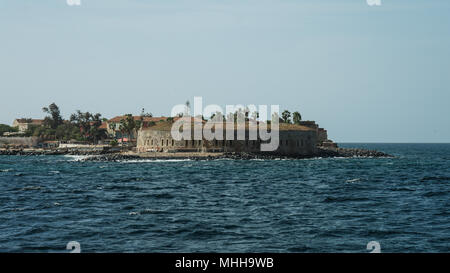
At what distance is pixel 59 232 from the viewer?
19.5 m

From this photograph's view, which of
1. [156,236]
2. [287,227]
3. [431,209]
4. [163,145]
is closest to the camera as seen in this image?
[156,236]

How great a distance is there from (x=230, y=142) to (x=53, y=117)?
268 feet

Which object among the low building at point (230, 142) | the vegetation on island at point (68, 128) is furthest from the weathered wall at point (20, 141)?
the low building at point (230, 142)

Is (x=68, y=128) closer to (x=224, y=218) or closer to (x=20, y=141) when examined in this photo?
(x=20, y=141)

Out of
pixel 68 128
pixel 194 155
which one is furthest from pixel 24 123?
pixel 194 155

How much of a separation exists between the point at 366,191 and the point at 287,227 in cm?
1747

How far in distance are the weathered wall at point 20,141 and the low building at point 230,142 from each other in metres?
51.9

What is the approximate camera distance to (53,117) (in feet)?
530

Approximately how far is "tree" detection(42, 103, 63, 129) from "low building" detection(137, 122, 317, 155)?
64976 mm
